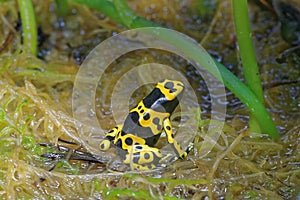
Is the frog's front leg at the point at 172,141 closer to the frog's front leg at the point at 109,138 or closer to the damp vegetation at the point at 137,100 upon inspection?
the damp vegetation at the point at 137,100

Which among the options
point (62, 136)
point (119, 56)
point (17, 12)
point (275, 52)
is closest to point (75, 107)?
point (62, 136)

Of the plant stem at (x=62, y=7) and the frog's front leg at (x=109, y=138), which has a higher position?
the plant stem at (x=62, y=7)

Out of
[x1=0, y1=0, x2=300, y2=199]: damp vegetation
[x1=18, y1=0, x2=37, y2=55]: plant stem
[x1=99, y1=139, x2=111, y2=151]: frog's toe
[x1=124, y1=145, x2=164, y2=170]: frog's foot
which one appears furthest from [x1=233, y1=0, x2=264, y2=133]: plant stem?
[x1=18, y1=0, x2=37, y2=55]: plant stem

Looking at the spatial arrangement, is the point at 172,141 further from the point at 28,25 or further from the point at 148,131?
the point at 28,25

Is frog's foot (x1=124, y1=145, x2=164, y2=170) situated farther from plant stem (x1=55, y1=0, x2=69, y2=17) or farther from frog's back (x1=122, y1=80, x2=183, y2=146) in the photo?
plant stem (x1=55, y1=0, x2=69, y2=17)

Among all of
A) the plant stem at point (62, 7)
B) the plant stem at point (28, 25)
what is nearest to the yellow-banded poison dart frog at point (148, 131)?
the plant stem at point (28, 25)

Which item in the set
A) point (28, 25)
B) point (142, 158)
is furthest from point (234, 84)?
point (28, 25)
